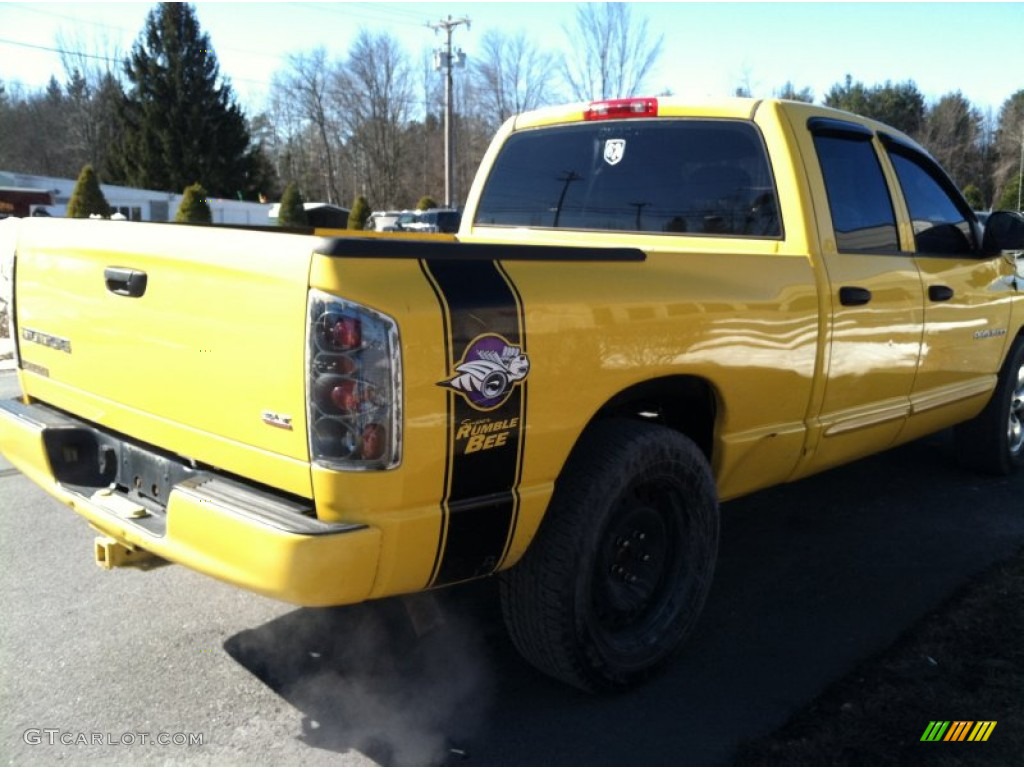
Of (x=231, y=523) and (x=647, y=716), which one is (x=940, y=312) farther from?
(x=231, y=523)

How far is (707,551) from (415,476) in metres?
1.38

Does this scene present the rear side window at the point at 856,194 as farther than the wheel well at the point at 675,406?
Yes

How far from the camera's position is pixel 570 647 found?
2.83 m

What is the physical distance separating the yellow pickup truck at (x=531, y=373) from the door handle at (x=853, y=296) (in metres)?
0.01

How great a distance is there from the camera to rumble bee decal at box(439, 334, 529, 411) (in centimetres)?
236

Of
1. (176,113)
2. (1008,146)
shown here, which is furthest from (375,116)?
(1008,146)

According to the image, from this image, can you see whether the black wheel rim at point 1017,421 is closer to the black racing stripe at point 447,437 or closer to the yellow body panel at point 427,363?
the yellow body panel at point 427,363

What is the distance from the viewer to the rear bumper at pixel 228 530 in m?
2.26

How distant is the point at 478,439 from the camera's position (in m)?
2.43

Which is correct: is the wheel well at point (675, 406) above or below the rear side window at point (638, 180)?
below

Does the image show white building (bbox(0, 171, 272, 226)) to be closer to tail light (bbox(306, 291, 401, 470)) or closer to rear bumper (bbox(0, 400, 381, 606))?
→ rear bumper (bbox(0, 400, 381, 606))

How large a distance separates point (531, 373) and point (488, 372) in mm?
159

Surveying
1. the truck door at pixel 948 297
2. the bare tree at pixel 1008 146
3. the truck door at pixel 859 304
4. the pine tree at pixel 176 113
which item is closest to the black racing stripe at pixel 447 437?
the truck door at pixel 859 304

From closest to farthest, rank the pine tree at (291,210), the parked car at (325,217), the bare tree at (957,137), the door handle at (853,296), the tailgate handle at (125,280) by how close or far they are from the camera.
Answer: the tailgate handle at (125,280) < the door handle at (853,296) < the parked car at (325,217) < the pine tree at (291,210) < the bare tree at (957,137)
